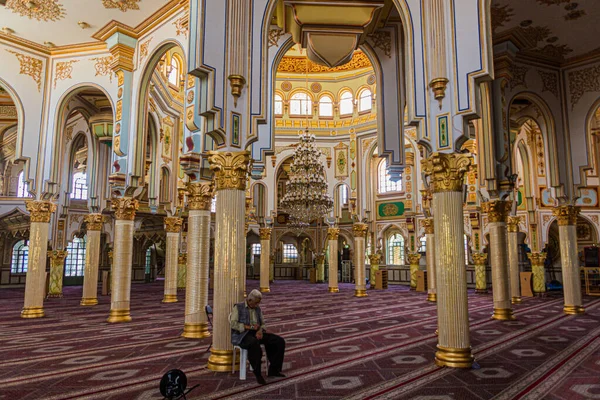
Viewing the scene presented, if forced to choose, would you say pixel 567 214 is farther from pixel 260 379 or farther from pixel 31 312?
pixel 31 312

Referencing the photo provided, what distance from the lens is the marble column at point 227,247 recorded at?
4746mm

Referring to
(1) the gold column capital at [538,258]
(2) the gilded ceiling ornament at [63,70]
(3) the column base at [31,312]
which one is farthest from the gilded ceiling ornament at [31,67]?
(1) the gold column capital at [538,258]

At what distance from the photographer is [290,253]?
25.5 m

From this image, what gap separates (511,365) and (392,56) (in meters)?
4.99

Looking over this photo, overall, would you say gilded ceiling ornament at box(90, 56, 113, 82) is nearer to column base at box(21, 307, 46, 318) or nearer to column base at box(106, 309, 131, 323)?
column base at box(106, 309, 131, 323)

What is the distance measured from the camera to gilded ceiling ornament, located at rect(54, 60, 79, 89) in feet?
32.2

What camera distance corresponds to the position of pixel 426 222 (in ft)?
43.7

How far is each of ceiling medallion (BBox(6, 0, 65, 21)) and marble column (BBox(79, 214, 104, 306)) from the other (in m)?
4.83

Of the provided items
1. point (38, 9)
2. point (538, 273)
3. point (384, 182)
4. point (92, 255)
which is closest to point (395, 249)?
point (384, 182)

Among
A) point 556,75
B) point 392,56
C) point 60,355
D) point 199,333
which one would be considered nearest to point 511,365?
Result: point 199,333

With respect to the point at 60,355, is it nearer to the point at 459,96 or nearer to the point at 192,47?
the point at 192,47

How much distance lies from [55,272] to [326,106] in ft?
37.1

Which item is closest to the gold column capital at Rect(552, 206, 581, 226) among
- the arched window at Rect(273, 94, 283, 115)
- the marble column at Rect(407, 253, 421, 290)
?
the marble column at Rect(407, 253, 421, 290)

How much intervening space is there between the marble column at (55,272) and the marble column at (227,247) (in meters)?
11.6
